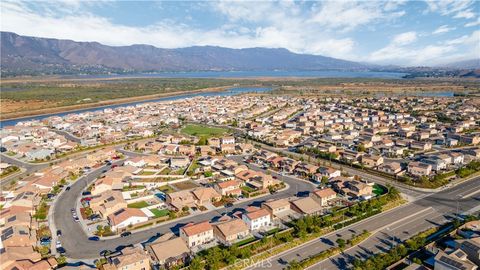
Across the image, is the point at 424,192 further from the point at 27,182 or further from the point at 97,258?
the point at 27,182

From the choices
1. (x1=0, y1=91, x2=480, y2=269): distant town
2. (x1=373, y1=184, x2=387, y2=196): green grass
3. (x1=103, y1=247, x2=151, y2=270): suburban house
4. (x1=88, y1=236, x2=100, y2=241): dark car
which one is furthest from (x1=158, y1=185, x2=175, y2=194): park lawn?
(x1=373, y1=184, x2=387, y2=196): green grass

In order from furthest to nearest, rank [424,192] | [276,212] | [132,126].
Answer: [132,126] < [424,192] < [276,212]

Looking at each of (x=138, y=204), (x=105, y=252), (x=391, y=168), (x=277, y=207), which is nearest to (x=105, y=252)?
(x=105, y=252)

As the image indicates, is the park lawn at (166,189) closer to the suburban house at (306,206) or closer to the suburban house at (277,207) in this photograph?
the suburban house at (277,207)

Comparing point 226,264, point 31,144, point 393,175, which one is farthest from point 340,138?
point 31,144

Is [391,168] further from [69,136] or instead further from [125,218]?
[69,136]

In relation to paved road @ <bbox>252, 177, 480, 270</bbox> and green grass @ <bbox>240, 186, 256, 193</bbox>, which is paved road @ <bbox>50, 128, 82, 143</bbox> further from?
paved road @ <bbox>252, 177, 480, 270</bbox>
